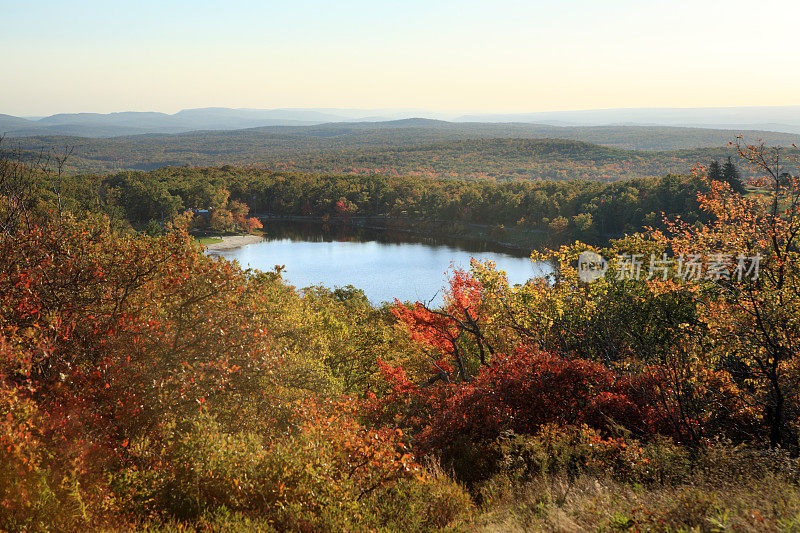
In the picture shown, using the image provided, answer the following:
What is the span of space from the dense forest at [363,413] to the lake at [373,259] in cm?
3641

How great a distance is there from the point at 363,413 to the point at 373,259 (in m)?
58.3

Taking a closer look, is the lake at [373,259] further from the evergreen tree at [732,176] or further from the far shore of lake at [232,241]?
the evergreen tree at [732,176]

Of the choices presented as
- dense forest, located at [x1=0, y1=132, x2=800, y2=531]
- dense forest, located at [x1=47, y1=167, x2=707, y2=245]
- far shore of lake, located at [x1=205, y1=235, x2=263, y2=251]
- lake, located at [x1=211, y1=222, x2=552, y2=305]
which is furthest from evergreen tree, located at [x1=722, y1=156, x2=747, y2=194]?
far shore of lake, located at [x1=205, y1=235, x2=263, y2=251]

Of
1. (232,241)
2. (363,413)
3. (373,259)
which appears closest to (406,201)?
(373,259)

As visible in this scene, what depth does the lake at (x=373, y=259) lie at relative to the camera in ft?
190

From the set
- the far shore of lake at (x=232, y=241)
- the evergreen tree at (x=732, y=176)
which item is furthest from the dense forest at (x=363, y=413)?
the far shore of lake at (x=232, y=241)

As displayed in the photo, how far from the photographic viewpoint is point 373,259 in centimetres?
7269

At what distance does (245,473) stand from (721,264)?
A: 1042cm

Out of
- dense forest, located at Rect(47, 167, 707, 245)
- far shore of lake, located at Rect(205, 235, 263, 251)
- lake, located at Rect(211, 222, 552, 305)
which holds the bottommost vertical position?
lake, located at Rect(211, 222, 552, 305)

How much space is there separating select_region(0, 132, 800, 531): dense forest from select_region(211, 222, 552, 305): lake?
1434 inches

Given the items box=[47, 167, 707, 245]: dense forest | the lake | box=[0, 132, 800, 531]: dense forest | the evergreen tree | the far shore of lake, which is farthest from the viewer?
the far shore of lake

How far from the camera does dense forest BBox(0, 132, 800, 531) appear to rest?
690 centimetres

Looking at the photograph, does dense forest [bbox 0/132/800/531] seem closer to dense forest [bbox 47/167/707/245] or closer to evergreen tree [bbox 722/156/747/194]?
dense forest [bbox 47/167/707/245]

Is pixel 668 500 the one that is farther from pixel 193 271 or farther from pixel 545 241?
pixel 545 241
